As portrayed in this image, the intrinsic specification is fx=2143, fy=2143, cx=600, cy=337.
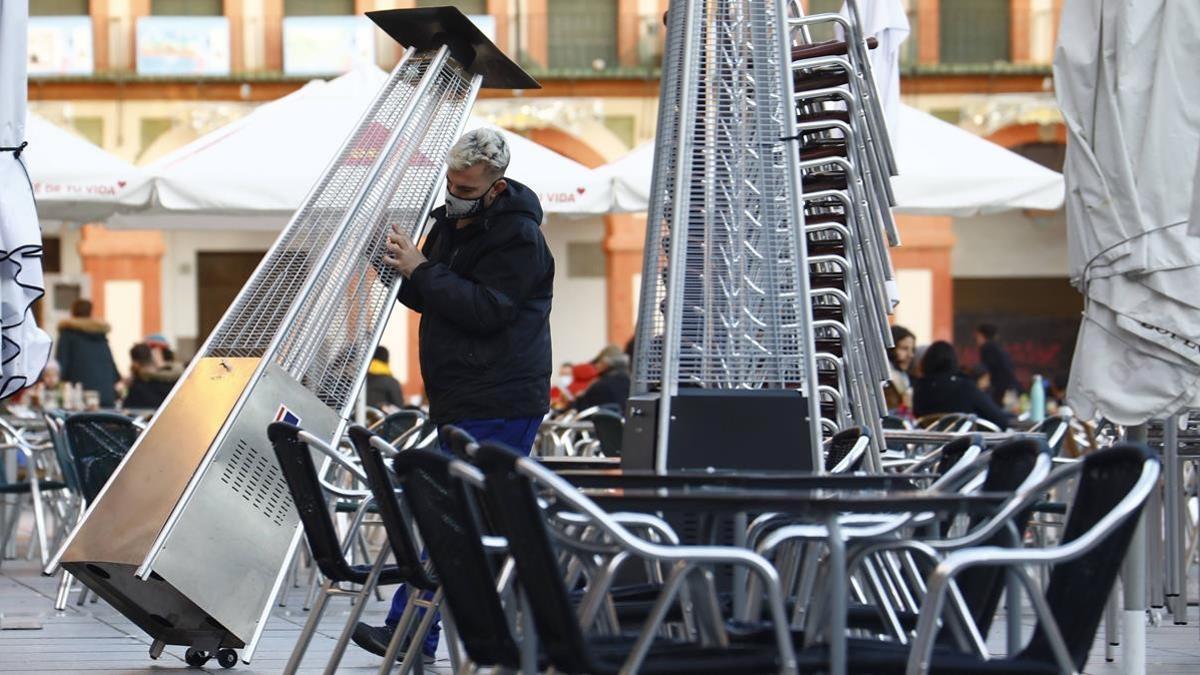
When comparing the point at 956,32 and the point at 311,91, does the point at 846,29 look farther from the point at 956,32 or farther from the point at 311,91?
the point at 956,32

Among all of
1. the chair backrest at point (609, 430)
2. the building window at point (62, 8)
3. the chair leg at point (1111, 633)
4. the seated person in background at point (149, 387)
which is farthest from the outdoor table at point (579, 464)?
the building window at point (62, 8)

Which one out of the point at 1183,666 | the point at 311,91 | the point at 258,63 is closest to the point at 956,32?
the point at 258,63

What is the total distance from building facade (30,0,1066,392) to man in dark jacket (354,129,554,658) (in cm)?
2229

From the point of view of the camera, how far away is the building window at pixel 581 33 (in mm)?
29875

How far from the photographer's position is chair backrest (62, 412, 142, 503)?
8.52 meters

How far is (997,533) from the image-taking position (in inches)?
170

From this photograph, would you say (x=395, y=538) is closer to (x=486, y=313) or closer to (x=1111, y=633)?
(x=486, y=313)

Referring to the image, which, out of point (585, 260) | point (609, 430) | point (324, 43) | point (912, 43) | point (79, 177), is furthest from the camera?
point (585, 260)

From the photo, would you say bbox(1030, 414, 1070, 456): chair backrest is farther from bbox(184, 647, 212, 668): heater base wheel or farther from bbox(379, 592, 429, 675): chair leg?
bbox(379, 592, 429, 675): chair leg

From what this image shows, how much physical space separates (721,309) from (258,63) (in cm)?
2498

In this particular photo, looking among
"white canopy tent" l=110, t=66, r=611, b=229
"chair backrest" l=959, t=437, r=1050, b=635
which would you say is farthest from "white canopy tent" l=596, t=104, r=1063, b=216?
"chair backrest" l=959, t=437, r=1050, b=635

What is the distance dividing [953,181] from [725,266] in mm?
7354

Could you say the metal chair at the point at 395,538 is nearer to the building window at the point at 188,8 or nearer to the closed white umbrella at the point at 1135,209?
the closed white umbrella at the point at 1135,209

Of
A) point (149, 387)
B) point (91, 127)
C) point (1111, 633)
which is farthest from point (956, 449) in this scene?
point (91, 127)
